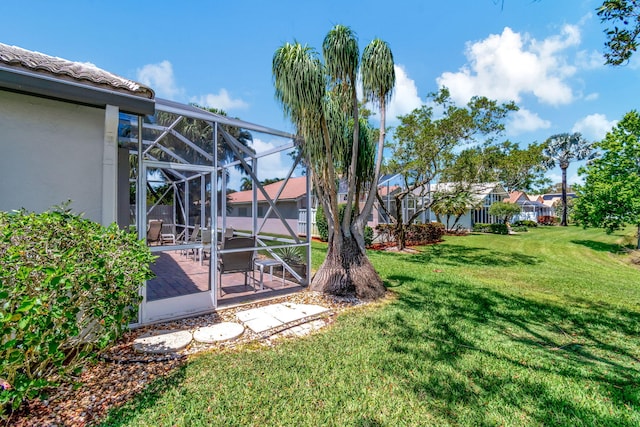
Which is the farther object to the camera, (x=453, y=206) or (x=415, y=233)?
(x=453, y=206)

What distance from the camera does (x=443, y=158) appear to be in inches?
547

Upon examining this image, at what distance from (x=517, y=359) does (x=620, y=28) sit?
531 cm

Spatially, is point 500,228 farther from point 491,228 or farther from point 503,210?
point 503,210

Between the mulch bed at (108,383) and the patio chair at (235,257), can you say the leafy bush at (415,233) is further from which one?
the mulch bed at (108,383)

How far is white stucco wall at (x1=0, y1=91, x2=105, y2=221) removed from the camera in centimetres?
377

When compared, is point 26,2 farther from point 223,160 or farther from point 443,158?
point 443,158

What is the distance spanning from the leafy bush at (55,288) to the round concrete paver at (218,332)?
138 centimetres

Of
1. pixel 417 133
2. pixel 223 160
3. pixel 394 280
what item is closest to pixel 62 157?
pixel 223 160

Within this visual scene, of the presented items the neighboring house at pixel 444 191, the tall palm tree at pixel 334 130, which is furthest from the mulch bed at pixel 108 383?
the neighboring house at pixel 444 191

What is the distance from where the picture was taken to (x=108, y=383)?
3223 millimetres

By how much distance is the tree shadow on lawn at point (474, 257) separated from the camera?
12266mm

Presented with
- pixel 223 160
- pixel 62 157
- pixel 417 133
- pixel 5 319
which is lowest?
pixel 5 319

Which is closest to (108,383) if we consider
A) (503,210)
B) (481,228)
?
(481,228)

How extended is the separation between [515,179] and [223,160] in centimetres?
2571
